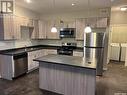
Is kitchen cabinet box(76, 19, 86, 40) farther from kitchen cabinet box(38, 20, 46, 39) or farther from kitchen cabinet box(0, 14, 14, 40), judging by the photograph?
kitchen cabinet box(0, 14, 14, 40)

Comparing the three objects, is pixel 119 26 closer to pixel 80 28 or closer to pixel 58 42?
pixel 80 28

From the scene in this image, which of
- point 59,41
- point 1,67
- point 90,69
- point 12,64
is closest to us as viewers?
point 90,69

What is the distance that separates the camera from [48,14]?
6375 mm

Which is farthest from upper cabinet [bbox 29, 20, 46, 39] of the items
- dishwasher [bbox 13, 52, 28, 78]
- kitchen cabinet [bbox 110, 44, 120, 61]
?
kitchen cabinet [bbox 110, 44, 120, 61]

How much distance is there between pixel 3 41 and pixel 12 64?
3.63 feet

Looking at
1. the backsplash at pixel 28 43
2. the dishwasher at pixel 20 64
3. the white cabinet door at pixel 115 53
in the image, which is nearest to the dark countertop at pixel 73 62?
the dishwasher at pixel 20 64

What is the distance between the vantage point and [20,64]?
14.4 ft

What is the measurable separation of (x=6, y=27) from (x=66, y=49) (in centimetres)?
283

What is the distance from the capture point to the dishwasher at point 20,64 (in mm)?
4157

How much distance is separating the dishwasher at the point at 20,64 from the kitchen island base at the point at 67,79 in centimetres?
135

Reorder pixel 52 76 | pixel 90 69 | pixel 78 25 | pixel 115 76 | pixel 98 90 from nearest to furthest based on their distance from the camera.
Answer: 1. pixel 90 69
2. pixel 52 76
3. pixel 98 90
4. pixel 115 76
5. pixel 78 25

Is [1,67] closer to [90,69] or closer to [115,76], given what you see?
[90,69]

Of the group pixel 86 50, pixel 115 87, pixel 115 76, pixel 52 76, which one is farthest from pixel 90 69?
pixel 115 76

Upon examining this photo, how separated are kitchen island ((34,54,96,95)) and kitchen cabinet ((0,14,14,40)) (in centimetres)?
196
